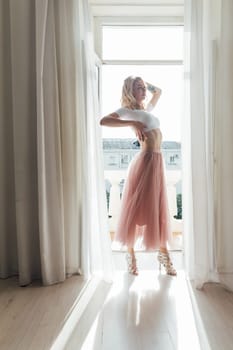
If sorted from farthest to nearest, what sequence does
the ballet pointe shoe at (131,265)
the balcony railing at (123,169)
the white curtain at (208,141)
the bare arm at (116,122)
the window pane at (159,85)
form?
the balcony railing at (123,169) < the window pane at (159,85) < the ballet pointe shoe at (131,265) < the bare arm at (116,122) < the white curtain at (208,141)

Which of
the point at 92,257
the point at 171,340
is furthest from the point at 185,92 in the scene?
the point at 171,340

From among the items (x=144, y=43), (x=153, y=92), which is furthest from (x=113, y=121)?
(x=144, y=43)

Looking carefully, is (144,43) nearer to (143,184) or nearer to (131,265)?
(143,184)

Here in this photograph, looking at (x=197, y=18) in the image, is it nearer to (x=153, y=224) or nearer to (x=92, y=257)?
(x=153, y=224)

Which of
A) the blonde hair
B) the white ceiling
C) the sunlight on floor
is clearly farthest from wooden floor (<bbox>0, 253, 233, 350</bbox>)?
the white ceiling

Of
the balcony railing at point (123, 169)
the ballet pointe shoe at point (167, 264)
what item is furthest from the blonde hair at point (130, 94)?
the ballet pointe shoe at point (167, 264)

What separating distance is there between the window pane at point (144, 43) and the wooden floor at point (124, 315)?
1.60 meters

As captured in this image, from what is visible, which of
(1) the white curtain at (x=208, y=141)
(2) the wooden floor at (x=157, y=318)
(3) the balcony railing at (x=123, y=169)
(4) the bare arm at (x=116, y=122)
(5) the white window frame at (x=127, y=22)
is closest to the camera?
(2) the wooden floor at (x=157, y=318)

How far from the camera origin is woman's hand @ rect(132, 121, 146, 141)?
6.69ft

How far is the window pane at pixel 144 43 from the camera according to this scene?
245cm

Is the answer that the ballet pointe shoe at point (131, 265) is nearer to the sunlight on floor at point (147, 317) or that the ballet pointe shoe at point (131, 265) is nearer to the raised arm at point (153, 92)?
the sunlight on floor at point (147, 317)

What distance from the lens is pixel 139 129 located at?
6.78 feet

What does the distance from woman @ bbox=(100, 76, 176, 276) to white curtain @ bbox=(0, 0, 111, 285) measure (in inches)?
6.4

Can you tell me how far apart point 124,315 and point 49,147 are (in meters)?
1.00
